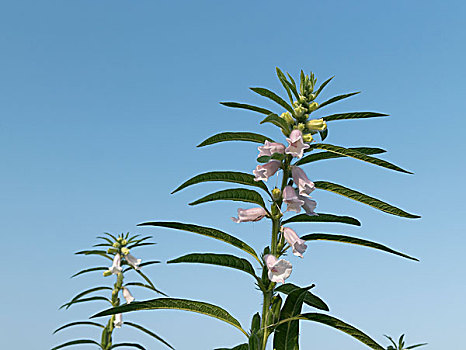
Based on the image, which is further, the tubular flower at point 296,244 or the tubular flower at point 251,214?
the tubular flower at point 251,214

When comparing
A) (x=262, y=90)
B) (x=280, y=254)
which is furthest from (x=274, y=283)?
(x=262, y=90)

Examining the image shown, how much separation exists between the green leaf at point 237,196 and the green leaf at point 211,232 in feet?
0.58

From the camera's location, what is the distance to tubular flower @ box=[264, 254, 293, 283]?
2.27 metres

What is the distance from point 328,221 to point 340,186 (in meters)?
0.19

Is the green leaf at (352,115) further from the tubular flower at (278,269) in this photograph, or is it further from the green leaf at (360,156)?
the tubular flower at (278,269)

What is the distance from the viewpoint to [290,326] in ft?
7.74

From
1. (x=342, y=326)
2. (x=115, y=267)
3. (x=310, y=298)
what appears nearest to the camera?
(x=342, y=326)

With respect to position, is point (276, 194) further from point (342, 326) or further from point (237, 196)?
point (342, 326)

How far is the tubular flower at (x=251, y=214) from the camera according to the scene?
8.25 ft

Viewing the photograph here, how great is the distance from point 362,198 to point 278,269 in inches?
21.4

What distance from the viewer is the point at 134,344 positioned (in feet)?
16.8

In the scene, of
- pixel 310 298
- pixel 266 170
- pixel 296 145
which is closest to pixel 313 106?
pixel 296 145

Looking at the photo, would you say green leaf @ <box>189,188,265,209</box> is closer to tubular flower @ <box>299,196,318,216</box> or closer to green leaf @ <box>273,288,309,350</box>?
tubular flower @ <box>299,196,318,216</box>

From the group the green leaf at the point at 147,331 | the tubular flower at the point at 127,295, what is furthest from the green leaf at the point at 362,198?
the tubular flower at the point at 127,295
